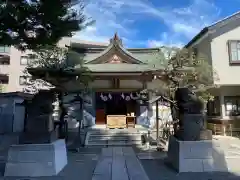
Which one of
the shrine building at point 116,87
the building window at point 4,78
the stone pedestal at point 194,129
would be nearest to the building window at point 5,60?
the building window at point 4,78

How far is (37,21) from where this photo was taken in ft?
17.0

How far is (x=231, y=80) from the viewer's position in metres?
12.8

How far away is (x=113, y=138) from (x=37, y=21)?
7973 mm

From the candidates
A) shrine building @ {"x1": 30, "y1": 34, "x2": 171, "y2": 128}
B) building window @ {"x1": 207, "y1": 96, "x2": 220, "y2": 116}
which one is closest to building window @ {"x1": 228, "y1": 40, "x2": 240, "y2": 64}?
building window @ {"x1": 207, "y1": 96, "x2": 220, "y2": 116}

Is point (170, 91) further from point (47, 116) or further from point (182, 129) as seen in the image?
point (47, 116)

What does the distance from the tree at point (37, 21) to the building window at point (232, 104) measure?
1106 centimetres

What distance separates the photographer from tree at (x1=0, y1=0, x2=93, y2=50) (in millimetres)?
4832

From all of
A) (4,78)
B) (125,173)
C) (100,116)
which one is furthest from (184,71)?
(4,78)

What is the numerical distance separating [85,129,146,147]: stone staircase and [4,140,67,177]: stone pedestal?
5.39 metres

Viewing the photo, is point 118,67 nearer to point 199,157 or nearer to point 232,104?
point 232,104

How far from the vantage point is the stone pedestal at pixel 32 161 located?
571 centimetres

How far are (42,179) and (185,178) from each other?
3228mm

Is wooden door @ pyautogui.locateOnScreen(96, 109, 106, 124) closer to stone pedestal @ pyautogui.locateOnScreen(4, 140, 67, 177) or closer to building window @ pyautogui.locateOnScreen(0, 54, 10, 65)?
stone pedestal @ pyautogui.locateOnScreen(4, 140, 67, 177)

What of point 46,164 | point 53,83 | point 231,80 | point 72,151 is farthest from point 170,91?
point 46,164
